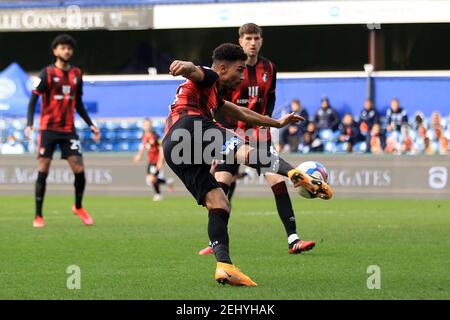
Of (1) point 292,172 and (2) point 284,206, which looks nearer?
(1) point 292,172

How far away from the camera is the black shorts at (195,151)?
8516 mm

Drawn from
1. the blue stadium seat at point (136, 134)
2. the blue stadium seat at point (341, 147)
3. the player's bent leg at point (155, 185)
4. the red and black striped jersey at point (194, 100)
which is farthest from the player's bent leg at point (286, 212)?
the blue stadium seat at point (136, 134)

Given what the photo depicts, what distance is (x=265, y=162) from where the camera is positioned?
9305mm

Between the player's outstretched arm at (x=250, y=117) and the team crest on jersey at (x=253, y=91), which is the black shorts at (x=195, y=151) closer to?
the player's outstretched arm at (x=250, y=117)

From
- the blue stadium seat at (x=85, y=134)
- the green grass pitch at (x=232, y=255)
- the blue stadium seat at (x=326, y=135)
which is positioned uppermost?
the blue stadium seat at (x=85, y=134)

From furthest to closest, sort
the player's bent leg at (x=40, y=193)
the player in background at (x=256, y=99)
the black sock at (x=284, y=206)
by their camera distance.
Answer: the player's bent leg at (x=40, y=193) → the player in background at (x=256, y=99) → the black sock at (x=284, y=206)

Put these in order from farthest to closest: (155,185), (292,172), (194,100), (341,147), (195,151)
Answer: (341,147), (155,185), (292,172), (194,100), (195,151)

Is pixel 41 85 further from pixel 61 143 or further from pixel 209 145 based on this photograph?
pixel 209 145

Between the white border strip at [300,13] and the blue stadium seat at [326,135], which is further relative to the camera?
the white border strip at [300,13]

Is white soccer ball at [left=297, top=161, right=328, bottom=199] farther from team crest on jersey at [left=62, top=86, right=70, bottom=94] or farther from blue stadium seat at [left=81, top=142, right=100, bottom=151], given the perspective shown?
blue stadium seat at [left=81, top=142, right=100, bottom=151]

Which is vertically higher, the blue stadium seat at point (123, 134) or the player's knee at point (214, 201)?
the blue stadium seat at point (123, 134)

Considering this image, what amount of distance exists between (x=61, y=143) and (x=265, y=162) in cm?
637

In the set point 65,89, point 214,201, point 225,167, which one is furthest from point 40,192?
point 214,201

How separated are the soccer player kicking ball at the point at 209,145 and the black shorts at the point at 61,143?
622cm
